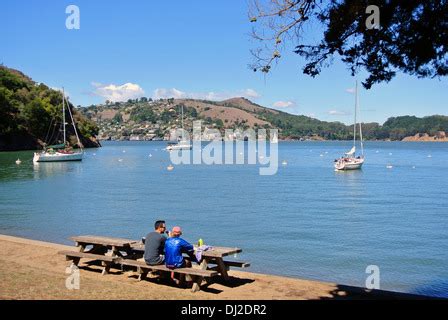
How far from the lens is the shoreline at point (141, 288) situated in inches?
372

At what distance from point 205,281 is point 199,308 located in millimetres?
2008

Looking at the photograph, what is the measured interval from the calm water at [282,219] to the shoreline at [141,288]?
16.8 feet

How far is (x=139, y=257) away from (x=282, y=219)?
56.2 ft

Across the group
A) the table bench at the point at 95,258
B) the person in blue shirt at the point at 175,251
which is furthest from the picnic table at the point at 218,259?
the table bench at the point at 95,258

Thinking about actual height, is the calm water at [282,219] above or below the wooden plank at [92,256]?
below

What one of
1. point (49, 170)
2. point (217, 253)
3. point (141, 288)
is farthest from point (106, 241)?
point (49, 170)

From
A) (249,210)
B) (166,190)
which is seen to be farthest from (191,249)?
(166,190)

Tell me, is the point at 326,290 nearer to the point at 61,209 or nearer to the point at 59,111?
the point at 61,209

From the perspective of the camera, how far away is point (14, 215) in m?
28.0

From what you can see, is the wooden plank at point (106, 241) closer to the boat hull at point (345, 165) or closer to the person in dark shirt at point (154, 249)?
the person in dark shirt at point (154, 249)

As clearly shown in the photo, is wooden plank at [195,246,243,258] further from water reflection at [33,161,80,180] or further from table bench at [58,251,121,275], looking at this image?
water reflection at [33,161,80,180]

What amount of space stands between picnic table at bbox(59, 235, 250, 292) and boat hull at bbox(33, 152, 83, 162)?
7276 centimetres

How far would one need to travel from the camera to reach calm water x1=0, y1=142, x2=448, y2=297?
18.0 meters

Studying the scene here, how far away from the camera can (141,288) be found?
10.3 m
